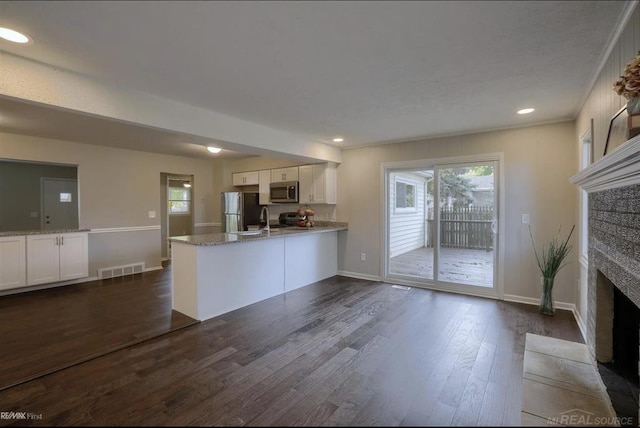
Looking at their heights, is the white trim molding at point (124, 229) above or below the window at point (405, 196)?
below

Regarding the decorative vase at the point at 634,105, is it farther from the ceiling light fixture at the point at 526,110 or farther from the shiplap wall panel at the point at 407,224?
the shiplap wall panel at the point at 407,224

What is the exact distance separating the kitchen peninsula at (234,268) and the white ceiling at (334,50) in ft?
5.35

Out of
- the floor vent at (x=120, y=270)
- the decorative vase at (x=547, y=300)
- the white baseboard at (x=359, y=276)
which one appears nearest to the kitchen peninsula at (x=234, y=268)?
the white baseboard at (x=359, y=276)

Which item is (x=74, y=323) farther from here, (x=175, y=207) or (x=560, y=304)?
(x=560, y=304)

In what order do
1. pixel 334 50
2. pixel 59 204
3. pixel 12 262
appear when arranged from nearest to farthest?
pixel 334 50, pixel 12 262, pixel 59 204

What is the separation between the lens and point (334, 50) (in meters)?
2.04

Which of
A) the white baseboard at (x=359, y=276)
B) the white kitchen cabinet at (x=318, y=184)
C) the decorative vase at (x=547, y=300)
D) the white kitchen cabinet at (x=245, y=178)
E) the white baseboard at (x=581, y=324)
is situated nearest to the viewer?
the white baseboard at (x=581, y=324)

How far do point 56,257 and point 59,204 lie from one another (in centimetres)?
268

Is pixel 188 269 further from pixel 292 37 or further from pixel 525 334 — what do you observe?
pixel 525 334

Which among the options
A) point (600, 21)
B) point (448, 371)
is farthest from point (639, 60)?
point (448, 371)

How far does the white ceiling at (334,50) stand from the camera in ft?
5.33

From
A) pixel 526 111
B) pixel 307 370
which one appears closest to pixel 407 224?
pixel 526 111

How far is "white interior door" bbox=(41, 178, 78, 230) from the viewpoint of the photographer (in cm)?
630
